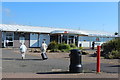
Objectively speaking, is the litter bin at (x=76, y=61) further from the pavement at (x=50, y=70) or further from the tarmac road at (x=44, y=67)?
the tarmac road at (x=44, y=67)

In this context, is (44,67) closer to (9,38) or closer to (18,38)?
(9,38)

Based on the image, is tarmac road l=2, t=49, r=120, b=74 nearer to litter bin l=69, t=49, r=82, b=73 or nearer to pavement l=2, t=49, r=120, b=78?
pavement l=2, t=49, r=120, b=78

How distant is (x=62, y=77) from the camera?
9.84 metres

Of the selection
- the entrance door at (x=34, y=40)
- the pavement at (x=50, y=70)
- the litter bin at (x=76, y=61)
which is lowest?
the pavement at (x=50, y=70)

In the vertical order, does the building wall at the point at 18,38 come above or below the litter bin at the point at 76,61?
above

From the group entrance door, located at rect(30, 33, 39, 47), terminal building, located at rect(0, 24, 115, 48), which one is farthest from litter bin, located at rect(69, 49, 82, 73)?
entrance door, located at rect(30, 33, 39, 47)

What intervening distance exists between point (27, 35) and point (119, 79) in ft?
119

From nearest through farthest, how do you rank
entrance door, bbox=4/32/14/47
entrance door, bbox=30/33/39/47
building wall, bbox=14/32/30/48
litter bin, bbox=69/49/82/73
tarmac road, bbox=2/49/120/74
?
litter bin, bbox=69/49/82/73 < tarmac road, bbox=2/49/120/74 < entrance door, bbox=4/32/14/47 < building wall, bbox=14/32/30/48 < entrance door, bbox=30/33/39/47

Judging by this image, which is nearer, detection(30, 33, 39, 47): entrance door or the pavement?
the pavement

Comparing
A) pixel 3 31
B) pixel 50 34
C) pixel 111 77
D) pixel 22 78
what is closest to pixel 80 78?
pixel 111 77

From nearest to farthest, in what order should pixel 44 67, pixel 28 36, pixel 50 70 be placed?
pixel 50 70 → pixel 44 67 → pixel 28 36

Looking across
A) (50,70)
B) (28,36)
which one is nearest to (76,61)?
(50,70)

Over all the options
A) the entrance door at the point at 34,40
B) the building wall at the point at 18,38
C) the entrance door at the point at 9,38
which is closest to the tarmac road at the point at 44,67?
the entrance door at the point at 9,38

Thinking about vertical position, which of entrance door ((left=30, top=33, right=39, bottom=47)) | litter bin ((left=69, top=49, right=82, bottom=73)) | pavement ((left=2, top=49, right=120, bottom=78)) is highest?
entrance door ((left=30, top=33, right=39, bottom=47))
